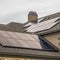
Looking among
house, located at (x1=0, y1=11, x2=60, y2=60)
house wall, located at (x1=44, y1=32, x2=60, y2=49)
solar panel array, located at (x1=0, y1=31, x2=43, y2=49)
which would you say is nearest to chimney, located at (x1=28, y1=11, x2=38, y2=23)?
house, located at (x1=0, y1=11, x2=60, y2=60)

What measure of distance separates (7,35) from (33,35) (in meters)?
3.81

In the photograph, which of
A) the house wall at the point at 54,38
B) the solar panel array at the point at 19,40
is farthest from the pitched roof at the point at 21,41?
the house wall at the point at 54,38

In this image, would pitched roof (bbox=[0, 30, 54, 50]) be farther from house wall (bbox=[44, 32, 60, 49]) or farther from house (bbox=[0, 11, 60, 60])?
house wall (bbox=[44, 32, 60, 49])

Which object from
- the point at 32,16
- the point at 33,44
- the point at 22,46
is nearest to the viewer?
the point at 22,46

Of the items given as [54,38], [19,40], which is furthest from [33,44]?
[54,38]

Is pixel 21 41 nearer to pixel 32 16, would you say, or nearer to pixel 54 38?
pixel 54 38

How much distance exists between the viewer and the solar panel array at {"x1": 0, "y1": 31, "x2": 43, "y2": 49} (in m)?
20.6

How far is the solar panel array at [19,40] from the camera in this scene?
20.6 m

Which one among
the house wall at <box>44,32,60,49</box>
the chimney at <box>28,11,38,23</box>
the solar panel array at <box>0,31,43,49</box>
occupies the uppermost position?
the solar panel array at <box>0,31,43,49</box>

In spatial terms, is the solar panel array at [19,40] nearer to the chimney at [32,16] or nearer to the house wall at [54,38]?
the house wall at [54,38]

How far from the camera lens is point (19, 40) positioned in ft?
72.8

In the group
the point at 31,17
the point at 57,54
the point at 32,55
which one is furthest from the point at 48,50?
the point at 31,17

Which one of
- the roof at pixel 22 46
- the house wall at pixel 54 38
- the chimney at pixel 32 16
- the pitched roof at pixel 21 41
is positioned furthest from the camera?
the chimney at pixel 32 16

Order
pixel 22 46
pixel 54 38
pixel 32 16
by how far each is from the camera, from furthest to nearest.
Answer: pixel 32 16, pixel 54 38, pixel 22 46
